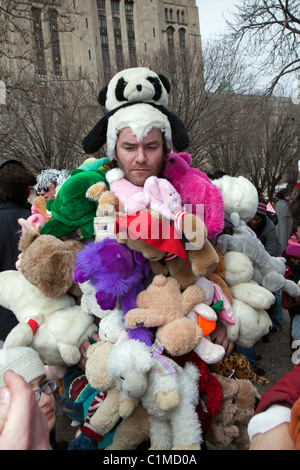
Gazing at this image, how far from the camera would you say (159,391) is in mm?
1390

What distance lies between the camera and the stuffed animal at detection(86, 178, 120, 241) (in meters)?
1.60

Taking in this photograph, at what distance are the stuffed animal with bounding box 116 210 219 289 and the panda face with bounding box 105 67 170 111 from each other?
667 millimetres

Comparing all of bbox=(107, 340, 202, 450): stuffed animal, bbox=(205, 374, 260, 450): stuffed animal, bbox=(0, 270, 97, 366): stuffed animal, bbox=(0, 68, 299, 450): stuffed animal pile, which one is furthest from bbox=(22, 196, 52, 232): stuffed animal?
bbox=(205, 374, 260, 450): stuffed animal

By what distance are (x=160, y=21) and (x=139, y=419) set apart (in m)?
50.4

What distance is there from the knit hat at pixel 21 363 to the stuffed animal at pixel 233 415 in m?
0.86

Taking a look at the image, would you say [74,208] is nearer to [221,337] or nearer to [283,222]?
[221,337]

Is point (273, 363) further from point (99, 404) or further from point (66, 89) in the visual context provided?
point (66, 89)

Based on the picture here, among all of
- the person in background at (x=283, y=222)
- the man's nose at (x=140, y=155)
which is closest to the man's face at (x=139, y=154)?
the man's nose at (x=140, y=155)

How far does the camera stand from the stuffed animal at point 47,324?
1.62m

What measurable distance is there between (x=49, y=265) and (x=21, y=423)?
883 millimetres

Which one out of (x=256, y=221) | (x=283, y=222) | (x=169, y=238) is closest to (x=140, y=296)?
(x=169, y=238)

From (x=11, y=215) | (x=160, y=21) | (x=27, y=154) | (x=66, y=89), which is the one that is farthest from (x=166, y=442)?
(x=160, y=21)

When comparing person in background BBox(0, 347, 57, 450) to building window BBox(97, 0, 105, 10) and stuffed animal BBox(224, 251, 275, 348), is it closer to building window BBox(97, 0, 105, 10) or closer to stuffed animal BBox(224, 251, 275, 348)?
stuffed animal BBox(224, 251, 275, 348)
